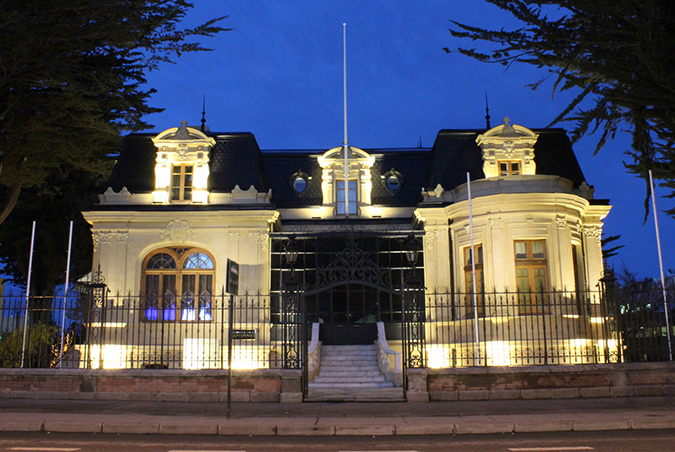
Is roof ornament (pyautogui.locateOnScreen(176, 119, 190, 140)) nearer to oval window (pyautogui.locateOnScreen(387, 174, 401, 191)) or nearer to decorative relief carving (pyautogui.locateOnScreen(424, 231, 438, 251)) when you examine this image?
oval window (pyautogui.locateOnScreen(387, 174, 401, 191))

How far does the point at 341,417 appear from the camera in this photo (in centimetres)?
Result: 1305

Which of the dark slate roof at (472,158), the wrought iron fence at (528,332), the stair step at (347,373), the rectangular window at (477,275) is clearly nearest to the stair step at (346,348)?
the stair step at (347,373)

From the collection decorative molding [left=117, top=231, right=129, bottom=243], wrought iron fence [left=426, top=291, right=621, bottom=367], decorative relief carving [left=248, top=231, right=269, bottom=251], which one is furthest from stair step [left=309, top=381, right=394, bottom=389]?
decorative molding [left=117, top=231, right=129, bottom=243]

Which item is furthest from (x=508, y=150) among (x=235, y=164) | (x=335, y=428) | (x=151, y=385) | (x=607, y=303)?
(x=335, y=428)

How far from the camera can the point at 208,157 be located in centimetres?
2802

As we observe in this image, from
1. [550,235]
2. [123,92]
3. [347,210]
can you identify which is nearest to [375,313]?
[347,210]

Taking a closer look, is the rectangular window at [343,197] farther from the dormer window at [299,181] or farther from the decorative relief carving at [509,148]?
the decorative relief carving at [509,148]

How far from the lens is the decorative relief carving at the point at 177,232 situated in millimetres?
26500

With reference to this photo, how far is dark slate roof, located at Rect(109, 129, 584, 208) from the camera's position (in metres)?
27.9

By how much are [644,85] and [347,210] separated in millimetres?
18887

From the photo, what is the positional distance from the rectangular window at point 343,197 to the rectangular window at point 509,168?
6670 millimetres

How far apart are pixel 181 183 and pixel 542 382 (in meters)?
18.0

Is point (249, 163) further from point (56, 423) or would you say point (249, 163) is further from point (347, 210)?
point (56, 423)

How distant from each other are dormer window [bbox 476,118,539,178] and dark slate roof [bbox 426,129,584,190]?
2.30ft
